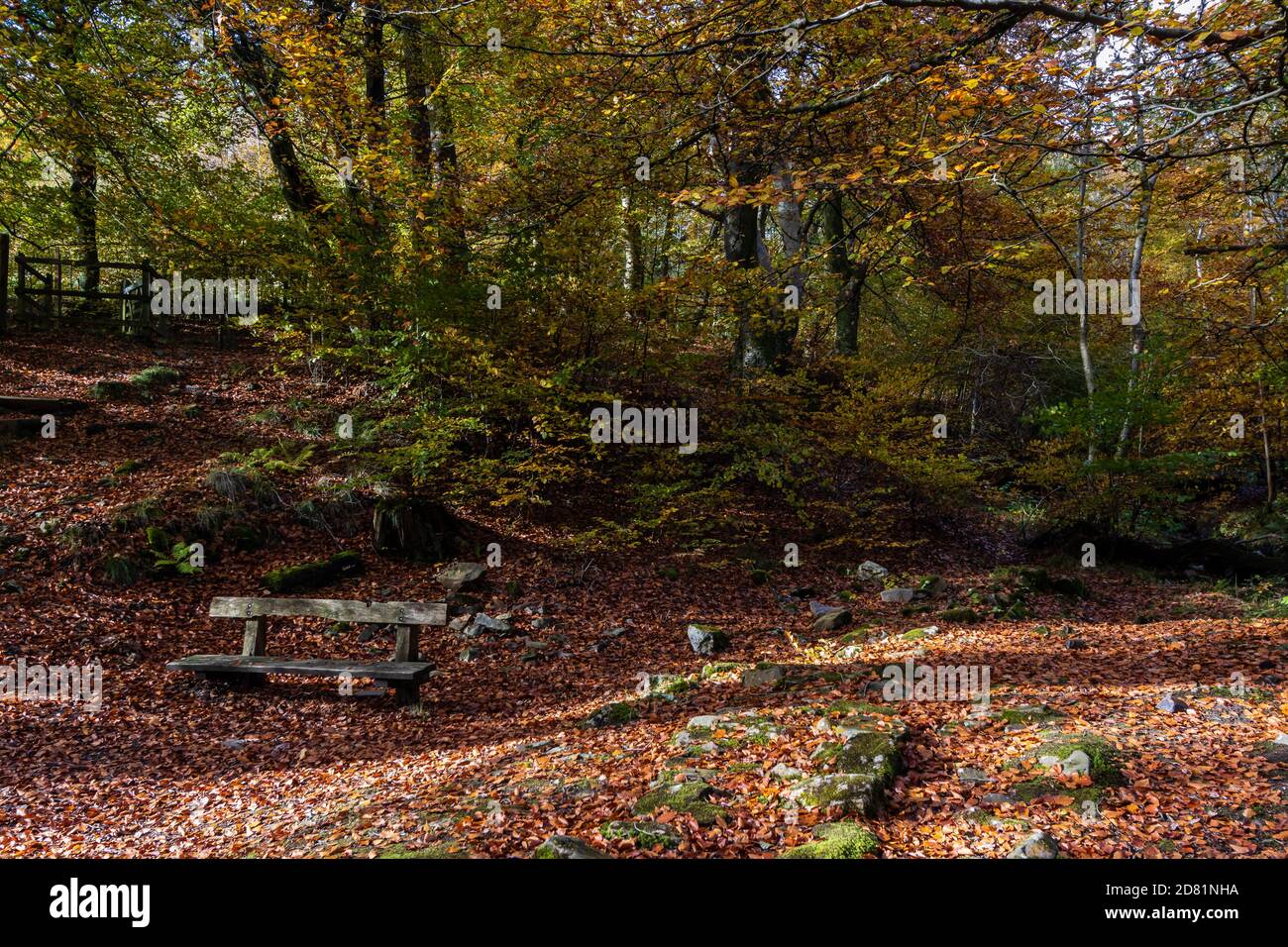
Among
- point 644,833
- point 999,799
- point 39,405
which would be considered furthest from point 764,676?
point 39,405

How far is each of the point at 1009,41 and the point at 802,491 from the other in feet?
23.9

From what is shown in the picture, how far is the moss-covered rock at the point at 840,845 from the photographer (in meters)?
3.15

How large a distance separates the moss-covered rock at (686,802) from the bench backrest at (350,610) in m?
2.90

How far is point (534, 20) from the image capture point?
31.8 ft

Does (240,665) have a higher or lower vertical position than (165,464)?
lower

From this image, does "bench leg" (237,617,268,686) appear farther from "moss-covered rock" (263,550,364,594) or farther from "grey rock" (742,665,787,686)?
"grey rock" (742,665,787,686)

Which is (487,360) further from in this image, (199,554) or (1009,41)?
(1009,41)

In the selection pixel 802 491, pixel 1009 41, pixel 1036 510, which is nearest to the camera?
pixel 1009 41

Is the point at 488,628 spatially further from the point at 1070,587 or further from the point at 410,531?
the point at 1070,587

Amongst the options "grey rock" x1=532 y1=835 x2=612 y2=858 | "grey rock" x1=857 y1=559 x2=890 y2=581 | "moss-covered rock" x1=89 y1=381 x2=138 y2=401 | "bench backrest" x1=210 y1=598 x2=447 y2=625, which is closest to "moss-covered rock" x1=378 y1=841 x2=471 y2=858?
"grey rock" x1=532 y1=835 x2=612 y2=858

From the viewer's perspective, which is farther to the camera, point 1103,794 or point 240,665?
point 240,665
